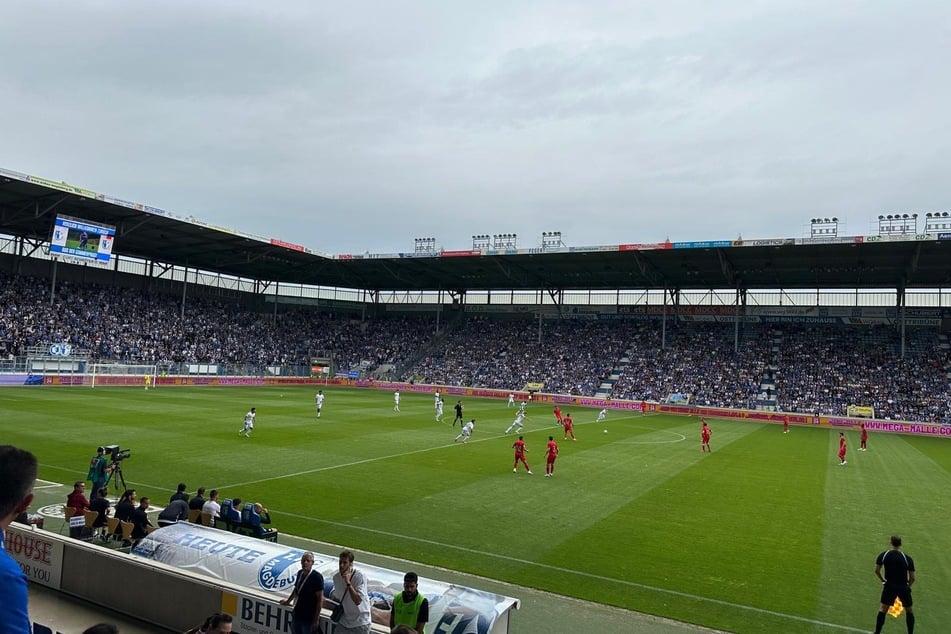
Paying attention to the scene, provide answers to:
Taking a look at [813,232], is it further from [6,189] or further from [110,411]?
[6,189]

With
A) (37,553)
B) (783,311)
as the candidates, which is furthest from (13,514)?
(783,311)

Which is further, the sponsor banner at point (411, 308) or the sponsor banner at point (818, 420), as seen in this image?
the sponsor banner at point (411, 308)

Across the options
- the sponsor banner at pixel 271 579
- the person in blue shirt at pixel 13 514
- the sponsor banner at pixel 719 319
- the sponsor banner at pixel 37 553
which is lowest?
the sponsor banner at pixel 37 553

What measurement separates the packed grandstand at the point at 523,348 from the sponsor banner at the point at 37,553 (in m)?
44.3

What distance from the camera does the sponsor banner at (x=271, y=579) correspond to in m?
7.61

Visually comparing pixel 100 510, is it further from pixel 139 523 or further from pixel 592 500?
pixel 592 500

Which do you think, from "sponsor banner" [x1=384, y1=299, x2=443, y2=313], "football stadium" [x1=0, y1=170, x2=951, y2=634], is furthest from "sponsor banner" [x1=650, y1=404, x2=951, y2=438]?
"sponsor banner" [x1=384, y1=299, x2=443, y2=313]

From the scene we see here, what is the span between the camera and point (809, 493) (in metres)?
20.2

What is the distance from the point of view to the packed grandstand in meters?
53.5

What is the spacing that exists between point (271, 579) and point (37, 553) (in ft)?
15.0

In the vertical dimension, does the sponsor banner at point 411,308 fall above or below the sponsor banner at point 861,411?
above

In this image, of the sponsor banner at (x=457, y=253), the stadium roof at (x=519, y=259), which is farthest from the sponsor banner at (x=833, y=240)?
the sponsor banner at (x=457, y=253)

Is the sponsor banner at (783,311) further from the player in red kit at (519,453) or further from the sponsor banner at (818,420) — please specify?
the player in red kit at (519,453)

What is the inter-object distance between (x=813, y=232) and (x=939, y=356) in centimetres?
1924
